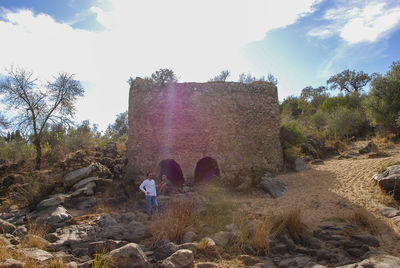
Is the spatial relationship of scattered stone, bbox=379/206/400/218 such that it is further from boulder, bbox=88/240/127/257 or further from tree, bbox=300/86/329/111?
tree, bbox=300/86/329/111

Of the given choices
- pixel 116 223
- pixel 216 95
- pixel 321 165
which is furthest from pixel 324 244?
pixel 321 165

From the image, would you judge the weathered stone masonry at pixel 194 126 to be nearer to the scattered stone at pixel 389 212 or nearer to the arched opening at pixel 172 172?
the arched opening at pixel 172 172

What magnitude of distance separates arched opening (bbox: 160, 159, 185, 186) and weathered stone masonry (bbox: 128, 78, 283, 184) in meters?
1.20

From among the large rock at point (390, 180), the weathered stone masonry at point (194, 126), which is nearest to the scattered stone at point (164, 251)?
the weathered stone masonry at point (194, 126)

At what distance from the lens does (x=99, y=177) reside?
11867 mm

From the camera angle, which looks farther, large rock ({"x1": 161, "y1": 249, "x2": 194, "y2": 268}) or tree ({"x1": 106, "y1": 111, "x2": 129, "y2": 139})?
tree ({"x1": 106, "y1": 111, "x2": 129, "y2": 139})

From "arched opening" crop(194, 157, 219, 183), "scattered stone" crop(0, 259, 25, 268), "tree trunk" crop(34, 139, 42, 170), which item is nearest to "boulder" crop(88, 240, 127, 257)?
"scattered stone" crop(0, 259, 25, 268)

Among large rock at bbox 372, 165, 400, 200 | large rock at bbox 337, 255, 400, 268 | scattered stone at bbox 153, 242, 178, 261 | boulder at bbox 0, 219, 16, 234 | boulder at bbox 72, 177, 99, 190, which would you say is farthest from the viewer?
boulder at bbox 72, 177, 99, 190

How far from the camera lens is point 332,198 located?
900cm

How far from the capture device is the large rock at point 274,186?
1019 centimetres

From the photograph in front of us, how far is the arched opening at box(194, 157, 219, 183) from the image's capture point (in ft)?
40.8

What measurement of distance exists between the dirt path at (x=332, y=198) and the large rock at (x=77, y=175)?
689 centimetres

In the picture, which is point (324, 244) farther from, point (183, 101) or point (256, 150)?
point (183, 101)

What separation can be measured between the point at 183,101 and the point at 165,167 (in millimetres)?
3400
